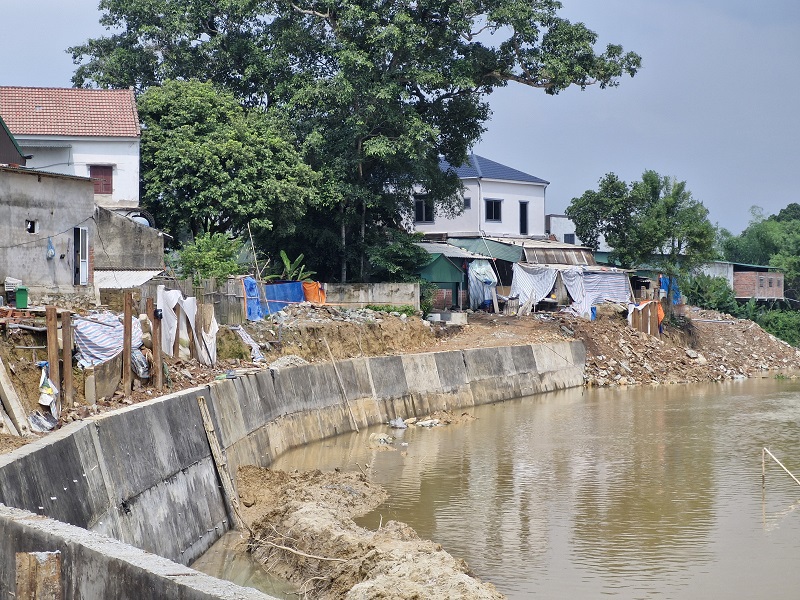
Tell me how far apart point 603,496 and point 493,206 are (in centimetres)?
3478

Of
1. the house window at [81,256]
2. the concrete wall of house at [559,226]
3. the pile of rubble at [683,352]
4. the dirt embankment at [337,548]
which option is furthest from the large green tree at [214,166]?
the concrete wall of house at [559,226]

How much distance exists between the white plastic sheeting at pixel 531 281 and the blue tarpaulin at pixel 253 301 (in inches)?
614

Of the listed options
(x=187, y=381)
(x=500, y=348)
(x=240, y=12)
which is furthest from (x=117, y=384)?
(x=240, y=12)

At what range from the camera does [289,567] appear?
1344cm

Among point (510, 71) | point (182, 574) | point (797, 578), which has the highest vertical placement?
point (510, 71)

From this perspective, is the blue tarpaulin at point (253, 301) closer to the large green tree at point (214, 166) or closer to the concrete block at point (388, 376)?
the concrete block at point (388, 376)

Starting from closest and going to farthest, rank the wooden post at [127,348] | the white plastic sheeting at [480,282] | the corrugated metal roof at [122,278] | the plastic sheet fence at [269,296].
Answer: the wooden post at [127,348], the corrugated metal roof at [122,278], the plastic sheet fence at [269,296], the white plastic sheeting at [480,282]

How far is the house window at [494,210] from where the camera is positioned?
52.7 meters

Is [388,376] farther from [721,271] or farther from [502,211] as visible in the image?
[721,271]

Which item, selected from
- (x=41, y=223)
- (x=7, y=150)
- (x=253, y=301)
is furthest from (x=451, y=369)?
(x=7, y=150)

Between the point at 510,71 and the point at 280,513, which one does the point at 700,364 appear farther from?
the point at 280,513

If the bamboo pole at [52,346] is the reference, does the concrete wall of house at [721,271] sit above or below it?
above

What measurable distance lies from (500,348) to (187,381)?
17.1 m

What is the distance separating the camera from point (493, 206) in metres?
52.9
